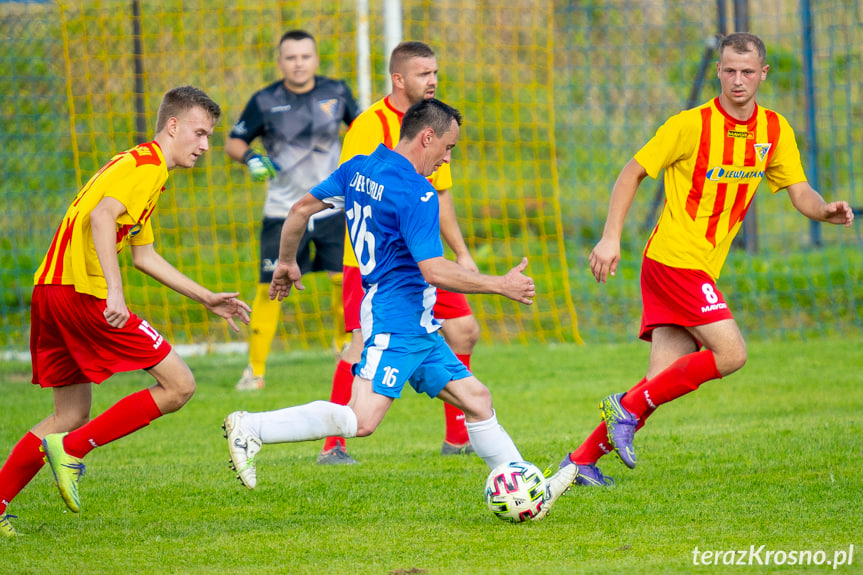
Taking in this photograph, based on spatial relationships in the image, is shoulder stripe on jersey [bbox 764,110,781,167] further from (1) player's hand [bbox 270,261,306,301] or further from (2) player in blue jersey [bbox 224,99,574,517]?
(1) player's hand [bbox 270,261,306,301]

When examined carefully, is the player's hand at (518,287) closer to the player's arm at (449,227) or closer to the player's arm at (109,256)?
the player's arm at (109,256)

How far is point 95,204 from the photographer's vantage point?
4.25 metres

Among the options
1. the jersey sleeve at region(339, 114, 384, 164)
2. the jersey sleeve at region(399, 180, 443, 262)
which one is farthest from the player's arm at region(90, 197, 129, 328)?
the jersey sleeve at region(339, 114, 384, 164)

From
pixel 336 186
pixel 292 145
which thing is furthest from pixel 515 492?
pixel 292 145

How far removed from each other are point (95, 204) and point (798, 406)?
4.54 metres

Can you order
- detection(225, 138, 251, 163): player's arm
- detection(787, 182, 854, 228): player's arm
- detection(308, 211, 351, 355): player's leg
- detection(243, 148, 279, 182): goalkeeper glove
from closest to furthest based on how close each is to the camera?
detection(787, 182, 854, 228): player's arm < detection(243, 148, 279, 182): goalkeeper glove < detection(225, 138, 251, 163): player's arm < detection(308, 211, 351, 355): player's leg

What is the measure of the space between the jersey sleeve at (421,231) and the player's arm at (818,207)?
6.36 feet

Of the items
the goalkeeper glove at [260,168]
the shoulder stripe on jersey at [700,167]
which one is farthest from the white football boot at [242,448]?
the goalkeeper glove at [260,168]

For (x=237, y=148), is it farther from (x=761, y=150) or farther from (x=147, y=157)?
(x=761, y=150)

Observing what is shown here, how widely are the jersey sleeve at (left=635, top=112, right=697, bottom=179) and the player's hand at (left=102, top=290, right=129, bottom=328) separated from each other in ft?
7.75

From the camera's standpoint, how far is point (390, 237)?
13.8ft

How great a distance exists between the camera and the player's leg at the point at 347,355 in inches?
207

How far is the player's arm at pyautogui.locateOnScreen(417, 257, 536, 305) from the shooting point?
3.78 m

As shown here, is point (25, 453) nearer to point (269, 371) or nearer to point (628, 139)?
point (269, 371)
